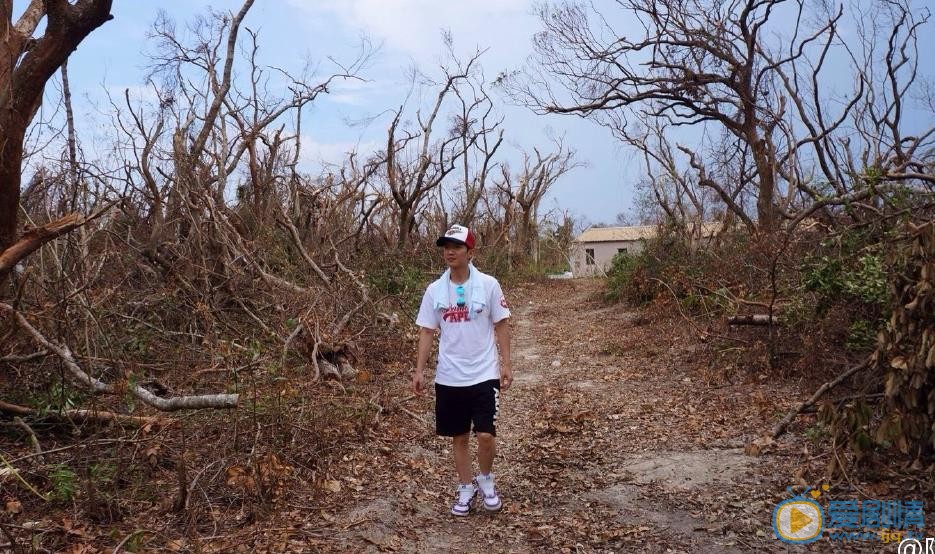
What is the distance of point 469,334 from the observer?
372 centimetres

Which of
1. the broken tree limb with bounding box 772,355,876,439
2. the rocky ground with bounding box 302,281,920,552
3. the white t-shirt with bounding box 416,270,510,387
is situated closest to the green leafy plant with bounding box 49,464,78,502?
the rocky ground with bounding box 302,281,920,552

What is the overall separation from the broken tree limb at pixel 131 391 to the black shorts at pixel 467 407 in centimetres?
141

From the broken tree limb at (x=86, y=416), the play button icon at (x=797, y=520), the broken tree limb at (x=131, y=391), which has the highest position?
the broken tree limb at (x=131, y=391)

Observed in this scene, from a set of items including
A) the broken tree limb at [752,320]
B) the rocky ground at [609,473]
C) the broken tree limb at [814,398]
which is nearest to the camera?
the rocky ground at [609,473]

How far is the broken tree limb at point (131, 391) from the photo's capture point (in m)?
4.30

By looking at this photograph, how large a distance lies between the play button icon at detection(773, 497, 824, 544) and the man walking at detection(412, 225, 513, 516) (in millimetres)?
1525

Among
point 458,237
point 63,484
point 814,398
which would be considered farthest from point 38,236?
point 814,398

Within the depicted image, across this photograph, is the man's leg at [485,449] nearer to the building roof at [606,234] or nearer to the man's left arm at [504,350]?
the man's left arm at [504,350]

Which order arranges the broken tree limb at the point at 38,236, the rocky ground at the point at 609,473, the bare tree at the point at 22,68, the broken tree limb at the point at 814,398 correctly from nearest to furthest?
1. the rocky ground at the point at 609,473
2. the broken tree limb at the point at 38,236
3. the broken tree limb at the point at 814,398
4. the bare tree at the point at 22,68

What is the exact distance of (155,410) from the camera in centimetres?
491

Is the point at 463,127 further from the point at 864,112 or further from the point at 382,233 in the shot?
the point at 864,112

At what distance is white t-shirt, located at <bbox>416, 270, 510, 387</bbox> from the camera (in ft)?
12.2

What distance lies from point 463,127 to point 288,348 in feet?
52.6

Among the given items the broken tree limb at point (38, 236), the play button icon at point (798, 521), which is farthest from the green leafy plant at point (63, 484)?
the play button icon at point (798, 521)
